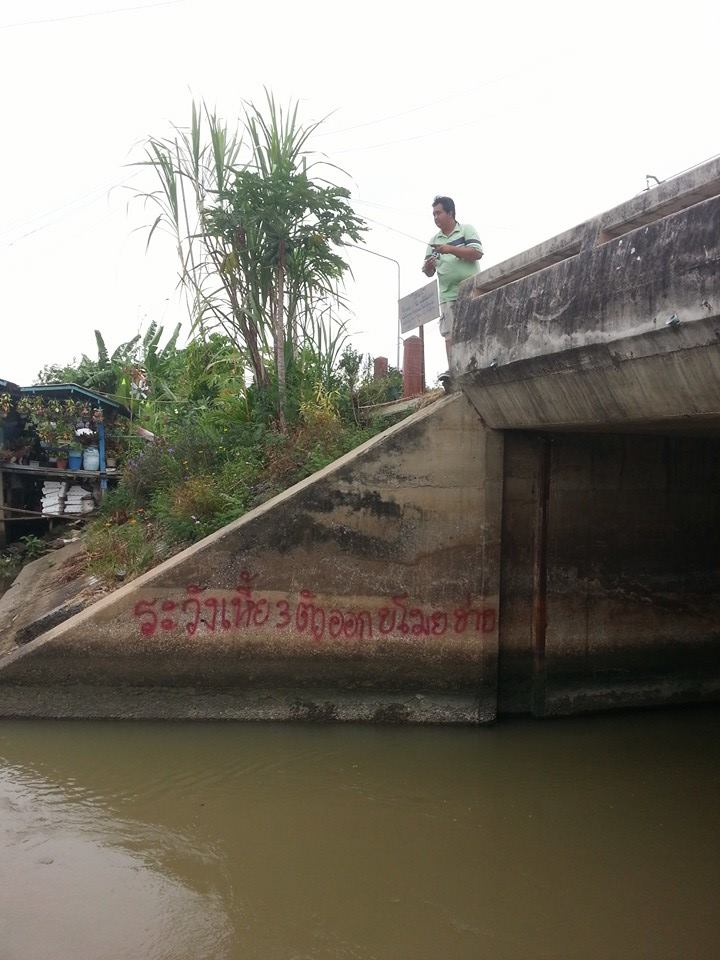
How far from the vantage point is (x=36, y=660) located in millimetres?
6277

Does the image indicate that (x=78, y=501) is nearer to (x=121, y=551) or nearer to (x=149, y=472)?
(x=149, y=472)

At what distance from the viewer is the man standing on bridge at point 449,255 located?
7449 mm

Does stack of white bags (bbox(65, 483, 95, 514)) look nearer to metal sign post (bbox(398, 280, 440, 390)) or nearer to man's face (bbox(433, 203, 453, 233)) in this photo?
metal sign post (bbox(398, 280, 440, 390))

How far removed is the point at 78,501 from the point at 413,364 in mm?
5189

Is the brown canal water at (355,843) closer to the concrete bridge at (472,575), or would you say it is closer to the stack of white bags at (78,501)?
the concrete bridge at (472,575)

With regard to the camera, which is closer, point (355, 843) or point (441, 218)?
point (355, 843)

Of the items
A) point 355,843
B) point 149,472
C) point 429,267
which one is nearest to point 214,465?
point 149,472

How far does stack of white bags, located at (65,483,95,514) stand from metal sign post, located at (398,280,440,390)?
5.09 metres

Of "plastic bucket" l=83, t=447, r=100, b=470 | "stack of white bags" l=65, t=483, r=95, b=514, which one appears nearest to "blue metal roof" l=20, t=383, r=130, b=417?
"plastic bucket" l=83, t=447, r=100, b=470

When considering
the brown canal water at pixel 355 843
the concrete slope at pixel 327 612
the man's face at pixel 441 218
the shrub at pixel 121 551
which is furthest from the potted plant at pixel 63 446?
the man's face at pixel 441 218

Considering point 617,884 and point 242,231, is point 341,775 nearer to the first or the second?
point 617,884

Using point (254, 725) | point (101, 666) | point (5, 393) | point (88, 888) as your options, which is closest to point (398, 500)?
point (254, 725)

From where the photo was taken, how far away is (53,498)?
34.9 feet

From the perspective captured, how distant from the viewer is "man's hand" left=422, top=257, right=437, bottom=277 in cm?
776
